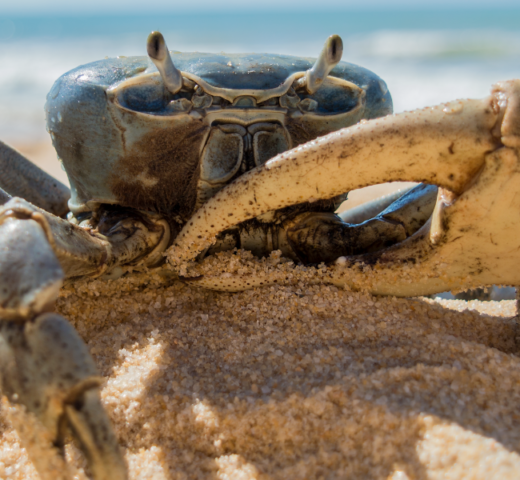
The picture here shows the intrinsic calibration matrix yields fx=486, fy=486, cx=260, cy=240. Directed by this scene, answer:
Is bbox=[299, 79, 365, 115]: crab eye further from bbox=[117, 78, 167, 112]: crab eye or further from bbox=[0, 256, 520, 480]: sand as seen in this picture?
bbox=[0, 256, 520, 480]: sand

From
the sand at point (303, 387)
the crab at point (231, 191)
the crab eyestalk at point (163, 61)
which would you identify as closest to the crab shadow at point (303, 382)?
the sand at point (303, 387)

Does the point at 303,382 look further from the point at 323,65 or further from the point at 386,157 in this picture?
the point at 323,65

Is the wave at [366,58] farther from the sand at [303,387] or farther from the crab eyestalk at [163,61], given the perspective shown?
the sand at [303,387]

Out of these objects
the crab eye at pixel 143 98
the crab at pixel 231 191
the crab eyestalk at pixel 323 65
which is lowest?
the crab at pixel 231 191

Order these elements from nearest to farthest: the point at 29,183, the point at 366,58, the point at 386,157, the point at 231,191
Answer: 1. the point at 386,157
2. the point at 231,191
3. the point at 29,183
4. the point at 366,58

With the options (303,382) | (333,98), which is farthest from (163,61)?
(303,382)

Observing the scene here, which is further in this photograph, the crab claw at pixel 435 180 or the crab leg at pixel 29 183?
the crab leg at pixel 29 183

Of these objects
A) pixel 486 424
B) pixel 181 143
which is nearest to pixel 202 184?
pixel 181 143
